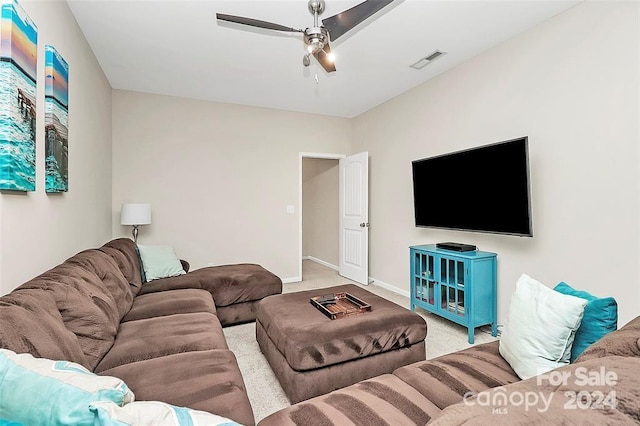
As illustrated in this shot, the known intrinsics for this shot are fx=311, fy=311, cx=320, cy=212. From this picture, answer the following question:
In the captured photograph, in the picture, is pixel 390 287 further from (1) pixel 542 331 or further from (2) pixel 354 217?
(1) pixel 542 331

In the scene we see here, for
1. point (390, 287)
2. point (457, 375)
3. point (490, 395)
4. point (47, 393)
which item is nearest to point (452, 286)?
point (390, 287)

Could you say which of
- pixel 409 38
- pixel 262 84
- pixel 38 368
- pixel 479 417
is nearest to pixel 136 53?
pixel 262 84

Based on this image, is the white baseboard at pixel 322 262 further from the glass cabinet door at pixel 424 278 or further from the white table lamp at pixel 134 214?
the white table lamp at pixel 134 214

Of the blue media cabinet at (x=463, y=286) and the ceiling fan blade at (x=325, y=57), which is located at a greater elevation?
the ceiling fan blade at (x=325, y=57)

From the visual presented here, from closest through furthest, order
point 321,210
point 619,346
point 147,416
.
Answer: point 147,416 → point 619,346 → point 321,210

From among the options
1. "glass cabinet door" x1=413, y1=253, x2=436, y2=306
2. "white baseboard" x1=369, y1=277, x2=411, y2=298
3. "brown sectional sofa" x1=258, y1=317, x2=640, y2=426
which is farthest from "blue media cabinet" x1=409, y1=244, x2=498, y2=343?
"brown sectional sofa" x1=258, y1=317, x2=640, y2=426

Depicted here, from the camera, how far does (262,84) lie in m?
3.91

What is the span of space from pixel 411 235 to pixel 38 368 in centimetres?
384

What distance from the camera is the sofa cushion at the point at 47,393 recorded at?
0.70 m

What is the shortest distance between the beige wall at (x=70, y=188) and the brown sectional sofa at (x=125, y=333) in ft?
0.50

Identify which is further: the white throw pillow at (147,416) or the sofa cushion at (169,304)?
the sofa cushion at (169,304)

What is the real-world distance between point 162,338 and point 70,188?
1.47 metres

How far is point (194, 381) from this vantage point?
134cm

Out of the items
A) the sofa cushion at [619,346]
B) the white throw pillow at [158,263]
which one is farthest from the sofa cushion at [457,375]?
the white throw pillow at [158,263]
